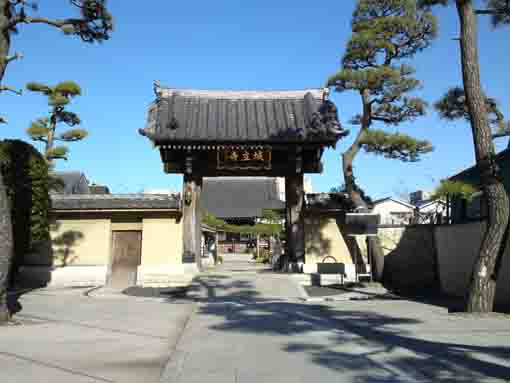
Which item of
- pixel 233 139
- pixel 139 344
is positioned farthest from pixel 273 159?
pixel 139 344

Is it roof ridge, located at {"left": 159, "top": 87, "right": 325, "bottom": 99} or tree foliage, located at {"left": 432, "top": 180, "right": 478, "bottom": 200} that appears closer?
tree foliage, located at {"left": 432, "top": 180, "right": 478, "bottom": 200}

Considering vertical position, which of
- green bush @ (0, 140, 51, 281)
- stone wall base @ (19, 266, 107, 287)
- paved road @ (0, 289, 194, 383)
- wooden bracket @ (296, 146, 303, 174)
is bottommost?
paved road @ (0, 289, 194, 383)

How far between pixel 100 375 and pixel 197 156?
1062 cm

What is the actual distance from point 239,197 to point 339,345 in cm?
3415

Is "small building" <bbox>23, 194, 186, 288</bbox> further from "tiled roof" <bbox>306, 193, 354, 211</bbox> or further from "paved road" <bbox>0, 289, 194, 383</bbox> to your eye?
"tiled roof" <bbox>306, 193, 354, 211</bbox>

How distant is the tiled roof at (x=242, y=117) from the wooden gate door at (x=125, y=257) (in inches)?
145

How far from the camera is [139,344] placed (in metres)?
5.77

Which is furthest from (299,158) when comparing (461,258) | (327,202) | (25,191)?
(25,191)

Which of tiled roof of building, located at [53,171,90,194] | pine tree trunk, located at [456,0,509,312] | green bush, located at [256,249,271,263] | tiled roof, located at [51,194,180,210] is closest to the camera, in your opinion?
pine tree trunk, located at [456,0,509,312]

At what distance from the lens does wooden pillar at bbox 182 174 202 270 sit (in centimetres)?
1380

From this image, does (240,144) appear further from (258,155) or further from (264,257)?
(264,257)

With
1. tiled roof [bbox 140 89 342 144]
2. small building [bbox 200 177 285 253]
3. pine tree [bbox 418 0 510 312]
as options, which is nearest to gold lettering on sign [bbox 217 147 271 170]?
tiled roof [bbox 140 89 342 144]

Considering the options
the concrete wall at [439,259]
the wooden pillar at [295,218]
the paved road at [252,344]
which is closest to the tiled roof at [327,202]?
the wooden pillar at [295,218]

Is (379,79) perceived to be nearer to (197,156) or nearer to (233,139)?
(233,139)
